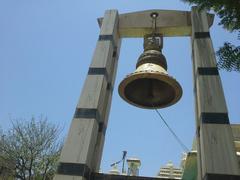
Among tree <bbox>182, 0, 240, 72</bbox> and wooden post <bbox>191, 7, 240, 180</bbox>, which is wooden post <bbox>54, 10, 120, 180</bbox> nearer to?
wooden post <bbox>191, 7, 240, 180</bbox>

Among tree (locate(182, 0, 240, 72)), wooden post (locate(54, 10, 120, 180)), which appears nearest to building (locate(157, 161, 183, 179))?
wooden post (locate(54, 10, 120, 180))

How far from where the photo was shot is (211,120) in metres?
4.76

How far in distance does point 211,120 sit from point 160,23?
2.86 m

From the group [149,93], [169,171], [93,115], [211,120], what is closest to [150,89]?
[149,93]

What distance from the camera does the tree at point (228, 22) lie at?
11.5 ft

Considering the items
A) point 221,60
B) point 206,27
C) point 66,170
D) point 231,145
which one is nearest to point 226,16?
point 221,60

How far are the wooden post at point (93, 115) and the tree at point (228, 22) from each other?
2.30 m

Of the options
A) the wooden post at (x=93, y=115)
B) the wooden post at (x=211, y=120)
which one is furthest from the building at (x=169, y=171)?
the wooden post at (x=211, y=120)

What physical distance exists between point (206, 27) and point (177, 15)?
0.83m

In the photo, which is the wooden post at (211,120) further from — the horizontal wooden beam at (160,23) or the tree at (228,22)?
the tree at (228,22)

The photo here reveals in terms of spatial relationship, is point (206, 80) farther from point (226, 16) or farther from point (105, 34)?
point (105, 34)

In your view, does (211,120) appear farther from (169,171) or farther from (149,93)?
(169,171)

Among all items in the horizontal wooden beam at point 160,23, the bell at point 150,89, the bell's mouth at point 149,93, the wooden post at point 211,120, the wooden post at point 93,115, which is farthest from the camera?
the horizontal wooden beam at point 160,23

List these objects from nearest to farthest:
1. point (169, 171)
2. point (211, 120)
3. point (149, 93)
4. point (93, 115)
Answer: point (211, 120)
point (93, 115)
point (149, 93)
point (169, 171)
